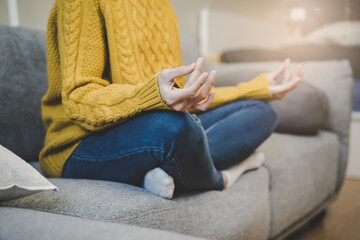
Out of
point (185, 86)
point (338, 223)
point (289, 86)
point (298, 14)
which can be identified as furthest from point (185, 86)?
point (298, 14)

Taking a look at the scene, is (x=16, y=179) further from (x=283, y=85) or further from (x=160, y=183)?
(x=283, y=85)

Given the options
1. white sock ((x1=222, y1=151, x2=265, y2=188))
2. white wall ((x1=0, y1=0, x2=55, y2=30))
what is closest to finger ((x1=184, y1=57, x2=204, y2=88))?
white sock ((x1=222, y1=151, x2=265, y2=188))

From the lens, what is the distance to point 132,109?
58 cm

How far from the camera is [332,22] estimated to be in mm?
2842

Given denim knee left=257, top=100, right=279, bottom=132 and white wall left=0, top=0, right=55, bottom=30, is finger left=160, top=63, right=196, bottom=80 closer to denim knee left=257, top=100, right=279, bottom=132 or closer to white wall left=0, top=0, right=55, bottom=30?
denim knee left=257, top=100, right=279, bottom=132

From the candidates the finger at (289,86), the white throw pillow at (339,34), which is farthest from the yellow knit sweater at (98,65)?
the white throw pillow at (339,34)

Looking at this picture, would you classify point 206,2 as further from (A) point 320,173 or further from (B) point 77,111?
(B) point 77,111

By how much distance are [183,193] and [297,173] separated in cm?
53

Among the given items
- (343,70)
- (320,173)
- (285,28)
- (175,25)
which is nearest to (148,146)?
(175,25)

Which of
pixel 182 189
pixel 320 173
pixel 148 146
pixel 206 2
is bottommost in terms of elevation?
pixel 320 173

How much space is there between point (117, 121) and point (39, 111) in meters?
0.45

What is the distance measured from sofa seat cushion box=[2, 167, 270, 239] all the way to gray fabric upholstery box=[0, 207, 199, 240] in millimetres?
137

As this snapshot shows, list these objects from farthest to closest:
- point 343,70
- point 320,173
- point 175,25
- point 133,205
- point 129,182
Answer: point 343,70, point 320,173, point 175,25, point 129,182, point 133,205

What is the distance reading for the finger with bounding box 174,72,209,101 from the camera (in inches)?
19.6
